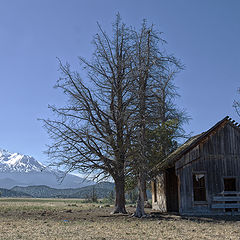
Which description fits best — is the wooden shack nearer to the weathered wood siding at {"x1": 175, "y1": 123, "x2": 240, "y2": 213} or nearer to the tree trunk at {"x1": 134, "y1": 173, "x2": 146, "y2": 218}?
the weathered wood siding at {"x1": 175, "y1": 123, "x2": 240, "y2": 213}

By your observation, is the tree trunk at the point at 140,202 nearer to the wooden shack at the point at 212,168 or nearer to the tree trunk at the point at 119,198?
the tree trunk at the point at 119,198

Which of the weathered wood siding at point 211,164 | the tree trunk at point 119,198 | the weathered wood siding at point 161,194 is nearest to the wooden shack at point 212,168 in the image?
the weathered wood siding at point 211,164

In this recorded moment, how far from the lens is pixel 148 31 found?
77.4 feet

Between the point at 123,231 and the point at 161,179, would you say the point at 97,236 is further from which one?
the point at 161,179

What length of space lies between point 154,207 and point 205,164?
408 inches

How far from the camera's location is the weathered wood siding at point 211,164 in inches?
928

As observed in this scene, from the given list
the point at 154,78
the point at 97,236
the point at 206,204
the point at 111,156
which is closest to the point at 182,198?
the point at 206,204

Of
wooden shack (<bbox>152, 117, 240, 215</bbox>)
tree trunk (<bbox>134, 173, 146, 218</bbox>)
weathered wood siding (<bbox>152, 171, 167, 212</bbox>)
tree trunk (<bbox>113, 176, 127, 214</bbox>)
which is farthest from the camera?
weathered wood siding (<bbox>152, 171, 167, 212</bbox>)

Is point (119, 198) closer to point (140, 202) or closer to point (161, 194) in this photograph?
point (140, 202)

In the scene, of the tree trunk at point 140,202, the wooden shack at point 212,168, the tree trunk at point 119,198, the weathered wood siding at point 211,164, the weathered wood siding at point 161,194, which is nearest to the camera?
the tree trunk at point 140,202

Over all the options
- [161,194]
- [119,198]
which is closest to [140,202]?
[119,198]

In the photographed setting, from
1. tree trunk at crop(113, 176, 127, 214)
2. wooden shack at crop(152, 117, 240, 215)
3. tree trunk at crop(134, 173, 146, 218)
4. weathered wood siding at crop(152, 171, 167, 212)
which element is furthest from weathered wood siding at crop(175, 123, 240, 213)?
weathered wood siding at crop(152, 171, 167, 212)

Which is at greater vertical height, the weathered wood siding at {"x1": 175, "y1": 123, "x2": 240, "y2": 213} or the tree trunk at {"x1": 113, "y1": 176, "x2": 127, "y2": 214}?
the weathered wood siding at {"x1": 175, "y1": 123, "x2": 240, "y2": 213}

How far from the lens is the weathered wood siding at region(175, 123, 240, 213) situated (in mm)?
23562
